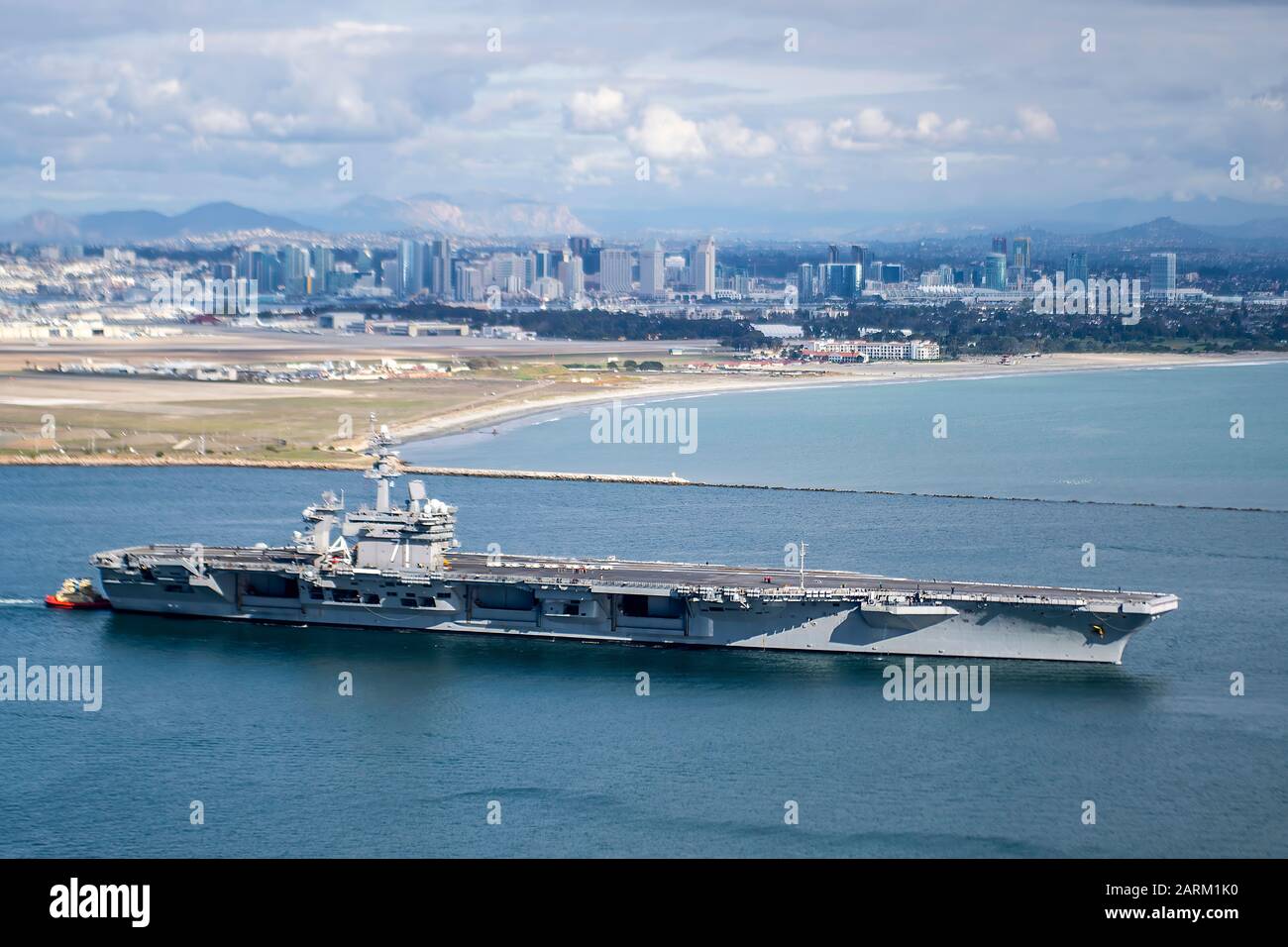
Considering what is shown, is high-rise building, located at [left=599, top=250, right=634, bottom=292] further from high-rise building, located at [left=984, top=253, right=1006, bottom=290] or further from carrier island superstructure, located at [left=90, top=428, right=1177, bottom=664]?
carrier island superstructure, located at [left=90, top=428, right=1177, bottom=664]

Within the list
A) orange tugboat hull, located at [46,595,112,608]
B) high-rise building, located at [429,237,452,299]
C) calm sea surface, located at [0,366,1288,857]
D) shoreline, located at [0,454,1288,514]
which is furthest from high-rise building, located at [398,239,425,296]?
orange tugboat hull, located at [46,595,112,608]

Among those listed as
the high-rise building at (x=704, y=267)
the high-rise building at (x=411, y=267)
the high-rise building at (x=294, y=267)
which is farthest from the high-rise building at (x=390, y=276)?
the high-rise building at (x=704, y=267)

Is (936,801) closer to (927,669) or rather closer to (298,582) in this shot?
(927,669)

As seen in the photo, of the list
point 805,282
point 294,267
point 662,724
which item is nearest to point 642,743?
point 662,724

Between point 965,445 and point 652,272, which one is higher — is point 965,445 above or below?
below

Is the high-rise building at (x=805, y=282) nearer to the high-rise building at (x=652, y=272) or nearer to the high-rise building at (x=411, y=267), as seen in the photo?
the high-rise building at (x=652, y=272)

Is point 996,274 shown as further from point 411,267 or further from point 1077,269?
point 411,267

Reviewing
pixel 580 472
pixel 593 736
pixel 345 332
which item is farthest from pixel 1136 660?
pixel 345 332
